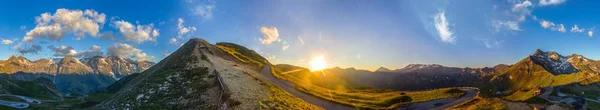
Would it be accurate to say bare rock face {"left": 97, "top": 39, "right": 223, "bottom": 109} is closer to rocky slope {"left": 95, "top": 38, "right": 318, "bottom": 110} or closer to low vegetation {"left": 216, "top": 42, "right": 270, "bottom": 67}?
rocky slope {"left": 95, "top": 38, "right": 318, "bottom": 110}

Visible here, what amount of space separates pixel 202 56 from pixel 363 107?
46.6m

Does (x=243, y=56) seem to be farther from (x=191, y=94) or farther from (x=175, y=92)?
(x=191, y=94)

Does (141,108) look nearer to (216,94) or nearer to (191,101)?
(191,101)

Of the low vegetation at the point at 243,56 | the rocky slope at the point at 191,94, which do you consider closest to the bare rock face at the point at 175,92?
the rocky slope at the point at 191,94

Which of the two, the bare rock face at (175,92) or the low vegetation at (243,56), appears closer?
the bare rock face at (175,92)

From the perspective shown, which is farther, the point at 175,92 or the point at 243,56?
the point at 243,56

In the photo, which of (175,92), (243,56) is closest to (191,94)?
(175,92)

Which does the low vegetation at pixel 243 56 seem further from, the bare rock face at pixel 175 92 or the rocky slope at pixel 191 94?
the rocky slope at pixel 191 94

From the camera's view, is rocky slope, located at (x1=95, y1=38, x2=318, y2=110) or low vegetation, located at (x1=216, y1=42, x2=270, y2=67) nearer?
rocky slope, located at (x1=95, y1=38, x2=318, y2=110)

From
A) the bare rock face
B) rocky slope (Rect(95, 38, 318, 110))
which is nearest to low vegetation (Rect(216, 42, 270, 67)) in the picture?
the bare rock face

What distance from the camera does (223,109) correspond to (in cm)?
4928

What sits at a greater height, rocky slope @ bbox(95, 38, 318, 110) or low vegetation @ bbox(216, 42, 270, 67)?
low vegetation @ bbox(216, 42, 270, 67)

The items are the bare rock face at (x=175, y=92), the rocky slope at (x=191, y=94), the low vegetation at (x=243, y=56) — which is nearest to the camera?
the rocky slope at (x=191, y=94)

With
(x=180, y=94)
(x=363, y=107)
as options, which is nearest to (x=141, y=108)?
(x=180, y=94)
